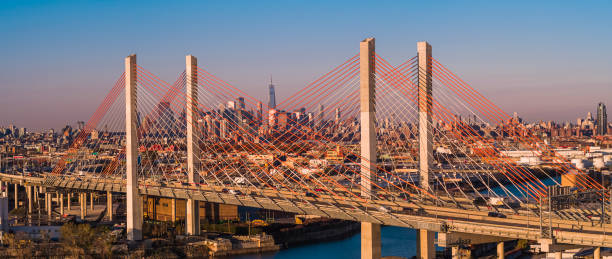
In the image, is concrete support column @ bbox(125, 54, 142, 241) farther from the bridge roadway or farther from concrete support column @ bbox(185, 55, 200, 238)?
the bridge roadway

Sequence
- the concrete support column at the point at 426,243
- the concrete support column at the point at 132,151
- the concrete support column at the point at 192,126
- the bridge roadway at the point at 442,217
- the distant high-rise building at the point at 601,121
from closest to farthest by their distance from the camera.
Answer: the bridge roadway at the point at 442,217
the concrete support column at the point at 426,243
the concrete support column at the point at 132,151
the concrete support column at the point at 192,126
the distant high-rise building at the point at 601,121

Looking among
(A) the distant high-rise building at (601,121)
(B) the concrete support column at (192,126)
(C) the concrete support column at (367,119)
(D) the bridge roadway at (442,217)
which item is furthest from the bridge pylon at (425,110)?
(A) the distant high-rise building at (601,121)

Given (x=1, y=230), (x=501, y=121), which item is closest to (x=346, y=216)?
(x=501, y=121)

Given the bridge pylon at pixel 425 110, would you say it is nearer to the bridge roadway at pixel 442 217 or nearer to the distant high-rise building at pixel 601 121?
the bridge roadway at pixel 442 217

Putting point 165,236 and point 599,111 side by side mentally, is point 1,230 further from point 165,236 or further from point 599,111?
point 599,111

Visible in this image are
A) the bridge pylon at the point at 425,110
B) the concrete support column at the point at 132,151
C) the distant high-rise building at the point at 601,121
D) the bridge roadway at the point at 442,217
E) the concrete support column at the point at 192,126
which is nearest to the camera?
the bridge roadway at the point at 442,217

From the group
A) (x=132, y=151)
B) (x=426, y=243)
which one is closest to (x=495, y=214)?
(x=426, y=243)
